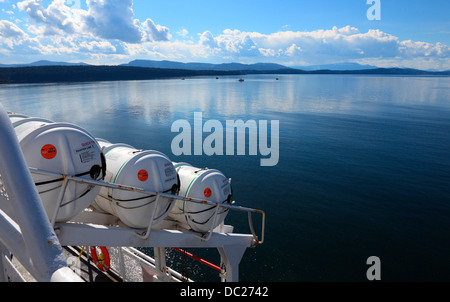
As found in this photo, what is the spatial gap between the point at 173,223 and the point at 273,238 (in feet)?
40.4

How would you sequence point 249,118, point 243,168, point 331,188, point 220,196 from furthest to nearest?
point 249,118 → point 243,168 → point 331,188 → point 220,196

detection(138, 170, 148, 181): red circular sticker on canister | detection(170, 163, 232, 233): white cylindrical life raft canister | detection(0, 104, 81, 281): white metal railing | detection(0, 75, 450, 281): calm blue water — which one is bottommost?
detection(0, 75, 450, 281): calm blue water

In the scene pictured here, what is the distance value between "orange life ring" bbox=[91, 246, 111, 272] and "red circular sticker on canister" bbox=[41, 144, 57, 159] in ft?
25.9

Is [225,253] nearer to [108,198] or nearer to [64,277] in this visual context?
[108,198]

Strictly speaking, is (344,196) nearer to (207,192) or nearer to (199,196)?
(207,192)

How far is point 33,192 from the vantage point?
234cm

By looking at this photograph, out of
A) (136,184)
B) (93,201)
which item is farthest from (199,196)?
(93,201)

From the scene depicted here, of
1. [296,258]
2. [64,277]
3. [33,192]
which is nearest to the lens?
[64,277]

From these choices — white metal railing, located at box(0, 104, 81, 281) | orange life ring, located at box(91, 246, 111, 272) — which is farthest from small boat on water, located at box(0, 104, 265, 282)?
orange life ring, located at box(91, 246, 111, 272)

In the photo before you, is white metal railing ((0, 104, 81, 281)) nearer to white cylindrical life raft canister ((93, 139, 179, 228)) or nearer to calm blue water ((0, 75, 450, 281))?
white cylindrical life raft canister ((93, 139, 179, 228))

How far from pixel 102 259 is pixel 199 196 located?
6794mm

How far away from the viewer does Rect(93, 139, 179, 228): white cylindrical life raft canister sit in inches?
286

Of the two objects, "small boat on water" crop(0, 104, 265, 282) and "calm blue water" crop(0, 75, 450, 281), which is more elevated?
"small boat on water" crop(0, 104, 265, 282)

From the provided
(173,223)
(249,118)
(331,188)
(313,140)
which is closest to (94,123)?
(249,118)
